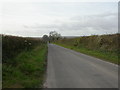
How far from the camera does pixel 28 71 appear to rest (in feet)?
26.3

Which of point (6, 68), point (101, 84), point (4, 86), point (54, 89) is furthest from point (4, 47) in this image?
point (101, 84)

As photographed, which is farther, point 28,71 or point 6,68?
point 28,71

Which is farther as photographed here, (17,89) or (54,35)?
(54,35)

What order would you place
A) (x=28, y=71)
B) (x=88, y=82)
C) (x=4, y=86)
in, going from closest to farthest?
(x=4, y=86) < (x=88, y=82) < (x=28, y=71)

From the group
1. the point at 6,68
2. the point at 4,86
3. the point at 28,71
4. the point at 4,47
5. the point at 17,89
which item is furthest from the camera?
the point at 4,47

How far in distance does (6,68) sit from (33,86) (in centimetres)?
266

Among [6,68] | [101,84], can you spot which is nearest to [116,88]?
[101,84]

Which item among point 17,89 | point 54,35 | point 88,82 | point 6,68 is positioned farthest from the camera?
point 54,35

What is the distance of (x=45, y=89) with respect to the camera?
5.27 m

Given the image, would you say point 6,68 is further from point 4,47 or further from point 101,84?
point 101,84

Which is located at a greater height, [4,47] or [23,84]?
[4,47]

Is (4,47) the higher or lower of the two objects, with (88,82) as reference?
higher

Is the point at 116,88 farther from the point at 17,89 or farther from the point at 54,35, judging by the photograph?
the point at 54,35

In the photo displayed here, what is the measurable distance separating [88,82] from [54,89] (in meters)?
1.65
